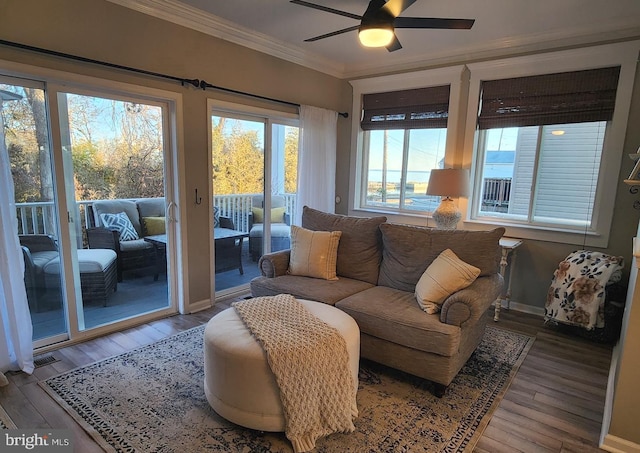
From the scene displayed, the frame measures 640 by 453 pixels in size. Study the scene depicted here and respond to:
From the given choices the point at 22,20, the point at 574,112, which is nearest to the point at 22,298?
the point at 22,20

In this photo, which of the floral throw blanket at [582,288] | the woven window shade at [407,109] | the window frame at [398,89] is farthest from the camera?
Result: the woven window shade at [407,109]

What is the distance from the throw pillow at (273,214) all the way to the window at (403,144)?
1227 millimetres

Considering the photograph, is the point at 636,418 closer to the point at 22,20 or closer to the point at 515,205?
the point at 515,205

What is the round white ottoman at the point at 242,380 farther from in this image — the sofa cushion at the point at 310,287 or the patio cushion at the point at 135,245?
the patio cushion at the point at 135,245

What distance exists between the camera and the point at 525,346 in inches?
121

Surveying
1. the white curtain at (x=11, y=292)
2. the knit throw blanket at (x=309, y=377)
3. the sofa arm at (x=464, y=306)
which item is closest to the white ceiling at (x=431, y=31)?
the white curtain at (x=11, y=292)

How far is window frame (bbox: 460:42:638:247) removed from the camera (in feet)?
10.5

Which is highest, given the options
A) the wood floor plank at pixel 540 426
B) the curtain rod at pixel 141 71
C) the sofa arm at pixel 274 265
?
the curtain rod at pixel 141 71

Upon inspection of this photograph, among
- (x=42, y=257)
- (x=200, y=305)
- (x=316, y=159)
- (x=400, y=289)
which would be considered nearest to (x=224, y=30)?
(x=316, y=159)

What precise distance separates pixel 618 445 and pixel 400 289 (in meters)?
1.56

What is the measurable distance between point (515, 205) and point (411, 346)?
8.03 feet

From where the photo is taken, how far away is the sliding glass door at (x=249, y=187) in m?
3.84

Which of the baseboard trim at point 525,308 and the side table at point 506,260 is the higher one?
the side table at point 506,260

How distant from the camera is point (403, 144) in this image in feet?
15.4
